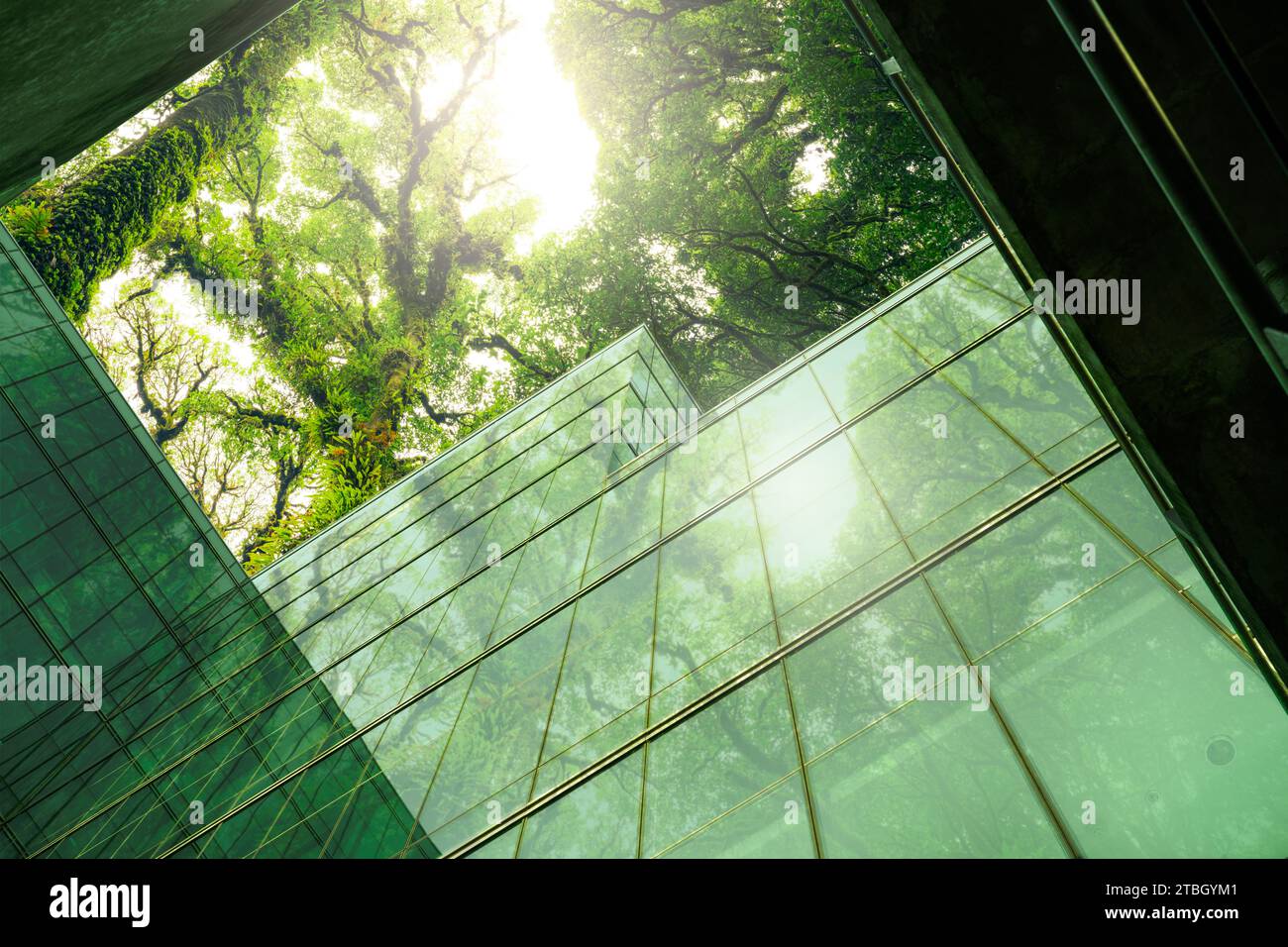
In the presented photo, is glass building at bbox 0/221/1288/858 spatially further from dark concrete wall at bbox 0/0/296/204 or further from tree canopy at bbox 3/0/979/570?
tree canopy at bbox 3/0/979/570

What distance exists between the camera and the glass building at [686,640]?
394 cm

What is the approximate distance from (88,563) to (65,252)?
11160 mm

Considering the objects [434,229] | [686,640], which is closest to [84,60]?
[686,640]

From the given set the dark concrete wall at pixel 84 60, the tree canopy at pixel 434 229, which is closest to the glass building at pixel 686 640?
the dark concrete wall at pixel 84 60

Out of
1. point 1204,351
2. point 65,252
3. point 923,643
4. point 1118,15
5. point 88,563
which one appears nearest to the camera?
point 1118,15

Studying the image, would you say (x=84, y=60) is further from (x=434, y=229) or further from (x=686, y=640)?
(x=434, y=229)

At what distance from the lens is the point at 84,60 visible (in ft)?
15.5

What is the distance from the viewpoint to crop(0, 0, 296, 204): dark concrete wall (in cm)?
398

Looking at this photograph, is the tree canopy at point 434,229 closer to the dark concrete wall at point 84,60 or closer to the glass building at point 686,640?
the glass building at point 686,640

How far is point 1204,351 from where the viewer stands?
121 inches

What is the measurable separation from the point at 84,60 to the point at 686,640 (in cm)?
603

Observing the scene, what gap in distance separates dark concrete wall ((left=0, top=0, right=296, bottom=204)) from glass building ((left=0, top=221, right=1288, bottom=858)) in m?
5.64

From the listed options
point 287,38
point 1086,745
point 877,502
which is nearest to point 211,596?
point 877,502
